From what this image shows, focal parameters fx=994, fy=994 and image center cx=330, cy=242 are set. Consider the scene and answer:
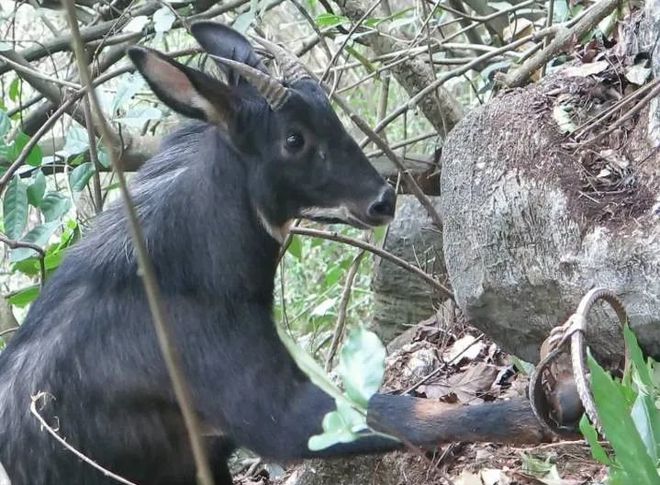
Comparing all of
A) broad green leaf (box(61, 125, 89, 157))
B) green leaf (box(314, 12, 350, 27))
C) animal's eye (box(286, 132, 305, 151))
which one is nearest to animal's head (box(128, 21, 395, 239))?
animal's eye (box(286, 132, 305, 151))

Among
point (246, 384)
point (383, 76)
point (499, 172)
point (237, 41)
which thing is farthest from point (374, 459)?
point (383, 76)

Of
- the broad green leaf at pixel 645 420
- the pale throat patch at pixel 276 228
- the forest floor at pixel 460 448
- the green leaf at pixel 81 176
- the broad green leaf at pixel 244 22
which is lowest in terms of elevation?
the forest floor at pixel 460 448

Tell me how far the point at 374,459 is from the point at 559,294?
1193 mm

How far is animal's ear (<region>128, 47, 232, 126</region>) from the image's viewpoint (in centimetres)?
391

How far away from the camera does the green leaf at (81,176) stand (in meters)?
5.29

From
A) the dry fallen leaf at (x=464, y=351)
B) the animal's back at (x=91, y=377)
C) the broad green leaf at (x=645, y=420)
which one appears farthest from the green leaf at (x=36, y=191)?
the broad green leaf at (x=645, y=420)

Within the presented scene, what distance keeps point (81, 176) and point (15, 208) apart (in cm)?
40

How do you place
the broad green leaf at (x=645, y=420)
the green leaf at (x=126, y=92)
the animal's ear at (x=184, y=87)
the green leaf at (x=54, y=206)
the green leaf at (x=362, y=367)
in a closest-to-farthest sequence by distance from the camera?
the green leaf at (x=362, y=367) → the broad green leaf at (x=645, y=420) → the animal's ear at (x=184, y=87) → the green leaf at (x=126, y=92) → the green leaf at (x=54, y=206)

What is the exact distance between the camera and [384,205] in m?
4.10

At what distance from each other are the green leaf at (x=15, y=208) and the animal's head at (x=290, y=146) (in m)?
1.42

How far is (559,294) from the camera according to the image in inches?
151

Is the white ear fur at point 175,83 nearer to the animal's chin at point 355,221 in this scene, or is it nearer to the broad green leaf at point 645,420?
the animal's chin at point 355,221

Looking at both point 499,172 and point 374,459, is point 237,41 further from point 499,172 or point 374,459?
point 374,459

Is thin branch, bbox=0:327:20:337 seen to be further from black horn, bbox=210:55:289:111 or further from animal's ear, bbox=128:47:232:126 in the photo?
black horn, bbox=210:55:289:111
